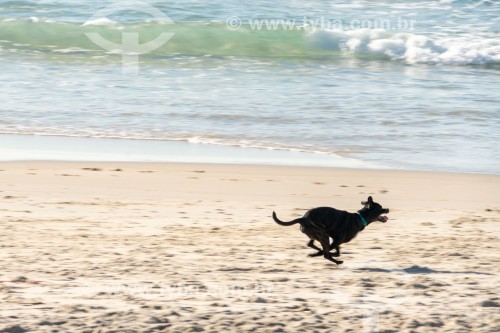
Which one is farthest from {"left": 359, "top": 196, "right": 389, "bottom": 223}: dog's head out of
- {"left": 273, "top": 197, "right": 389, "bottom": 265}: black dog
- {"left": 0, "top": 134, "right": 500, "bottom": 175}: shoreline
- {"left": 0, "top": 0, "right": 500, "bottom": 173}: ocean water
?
{"left": 0, "top": 0, "right": 500, "bottom": 173}: ocean water

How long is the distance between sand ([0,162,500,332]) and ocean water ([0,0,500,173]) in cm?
123

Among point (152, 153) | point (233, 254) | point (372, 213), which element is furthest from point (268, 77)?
point (372, 213)

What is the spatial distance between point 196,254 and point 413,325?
60.9 inches

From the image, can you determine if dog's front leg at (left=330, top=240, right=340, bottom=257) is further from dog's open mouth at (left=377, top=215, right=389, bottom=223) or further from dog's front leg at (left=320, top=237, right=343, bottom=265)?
dog's open mouth at (left=377, top=215, right=389, bottom=223)

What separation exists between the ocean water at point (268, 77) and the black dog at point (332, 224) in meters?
3.63

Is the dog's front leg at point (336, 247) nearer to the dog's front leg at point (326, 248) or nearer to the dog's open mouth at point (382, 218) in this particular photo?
the dog's front leg at point (326, 248)

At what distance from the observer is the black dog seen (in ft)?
16.7

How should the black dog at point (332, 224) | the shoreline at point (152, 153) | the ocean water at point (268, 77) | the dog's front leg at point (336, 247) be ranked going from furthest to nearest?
the ocean water at point (268, 77)
the shoreline at point (152, 153)
the dog's front leg at point (336, 247)
the black dog at point (332, 224)

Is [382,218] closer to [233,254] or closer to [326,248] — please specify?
[326,248]

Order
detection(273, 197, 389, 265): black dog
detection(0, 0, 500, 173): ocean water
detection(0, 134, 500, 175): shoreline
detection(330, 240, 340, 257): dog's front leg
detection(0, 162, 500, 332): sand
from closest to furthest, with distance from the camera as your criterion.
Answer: detection(0, 162, 500, 332): sand < detection(273, 197, 389, 265): black dog < detection(330, 240, 340, 257): dog's front leg < detection(0, 134, 500, 175): shoreline < detection(0, 0, 500, 173): ocean water

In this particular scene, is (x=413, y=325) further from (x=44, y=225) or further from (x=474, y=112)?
(x=474, y=112)

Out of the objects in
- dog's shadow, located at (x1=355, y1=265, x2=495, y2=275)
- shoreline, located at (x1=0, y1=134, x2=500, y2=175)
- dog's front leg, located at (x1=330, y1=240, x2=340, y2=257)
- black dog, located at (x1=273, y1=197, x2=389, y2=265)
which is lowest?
shoreline, located at (x1=0, y1=134, x2=500, y2=175)

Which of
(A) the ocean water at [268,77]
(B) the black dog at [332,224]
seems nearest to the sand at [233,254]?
(B) the black dog at [332,224]

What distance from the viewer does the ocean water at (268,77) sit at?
10211 mm
